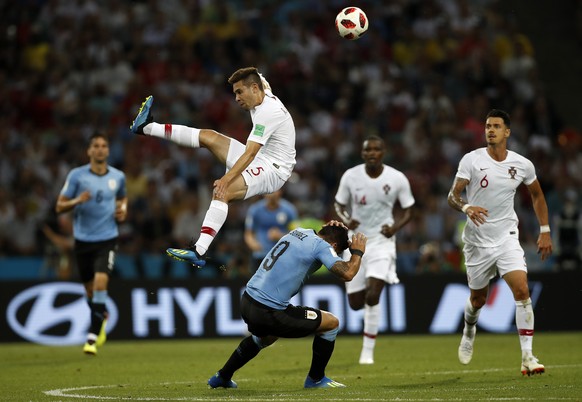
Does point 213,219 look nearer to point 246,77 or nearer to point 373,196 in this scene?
point 246,77

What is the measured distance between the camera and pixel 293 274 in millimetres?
10250

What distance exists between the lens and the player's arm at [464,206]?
11548mm

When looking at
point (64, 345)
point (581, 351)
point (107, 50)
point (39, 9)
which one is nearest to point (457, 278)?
point (581, 351)

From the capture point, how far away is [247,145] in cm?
1128

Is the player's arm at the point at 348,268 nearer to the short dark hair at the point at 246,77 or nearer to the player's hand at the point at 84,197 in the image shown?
the short dark hair at the point at 246,77

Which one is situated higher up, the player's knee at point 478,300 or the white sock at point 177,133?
the white sock at point 177,133

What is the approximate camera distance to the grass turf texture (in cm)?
1012

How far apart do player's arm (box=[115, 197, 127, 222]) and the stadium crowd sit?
4.50 metres

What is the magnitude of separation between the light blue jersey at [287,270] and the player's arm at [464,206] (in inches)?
78.8

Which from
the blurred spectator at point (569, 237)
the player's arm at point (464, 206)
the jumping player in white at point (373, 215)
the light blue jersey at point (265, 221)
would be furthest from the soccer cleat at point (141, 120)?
the blurred spectator at point (569, 237)

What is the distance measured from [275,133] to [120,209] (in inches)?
177

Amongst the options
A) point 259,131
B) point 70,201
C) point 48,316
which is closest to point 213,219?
point 259,131

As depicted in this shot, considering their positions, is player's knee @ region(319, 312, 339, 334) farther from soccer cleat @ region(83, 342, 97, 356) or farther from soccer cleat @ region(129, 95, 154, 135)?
soccer cleat @ region(83, 342, 97, 356)

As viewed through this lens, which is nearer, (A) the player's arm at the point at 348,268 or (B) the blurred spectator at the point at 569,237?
(A) the player's arm at the point at 348,268
